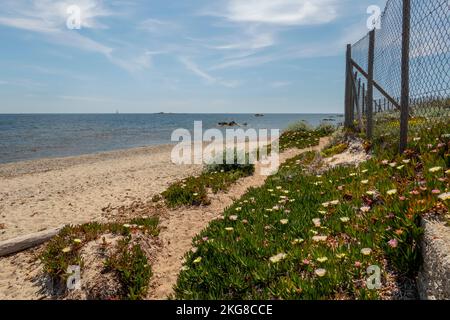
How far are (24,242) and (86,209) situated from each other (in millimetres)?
2872

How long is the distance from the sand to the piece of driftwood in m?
0.15

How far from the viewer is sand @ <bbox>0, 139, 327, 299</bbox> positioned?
18.7 feet

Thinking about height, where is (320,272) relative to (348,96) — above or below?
below

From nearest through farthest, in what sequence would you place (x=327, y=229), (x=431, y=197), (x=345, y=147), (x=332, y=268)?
(x=332, y=268) < (x=431, y=197) < (x=327, y=229) < (x=345, y=147)

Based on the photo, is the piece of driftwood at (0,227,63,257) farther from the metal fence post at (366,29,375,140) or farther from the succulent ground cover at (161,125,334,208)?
the metal fence post at (366,29,375,140)

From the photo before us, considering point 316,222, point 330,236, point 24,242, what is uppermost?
point 316,222

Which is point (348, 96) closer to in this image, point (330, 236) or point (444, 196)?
point (330, 236)

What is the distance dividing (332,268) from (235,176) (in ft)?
26.4

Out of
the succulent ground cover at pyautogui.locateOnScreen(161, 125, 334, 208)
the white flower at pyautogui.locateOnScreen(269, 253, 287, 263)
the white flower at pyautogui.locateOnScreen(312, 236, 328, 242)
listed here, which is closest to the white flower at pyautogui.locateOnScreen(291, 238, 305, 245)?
the white flower at pyautogui.locateOnScreen(312, 236, 328, 242)

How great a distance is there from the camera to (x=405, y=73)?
6977mm

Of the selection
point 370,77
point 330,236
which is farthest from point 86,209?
point 370,77

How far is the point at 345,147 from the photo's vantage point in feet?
38.0
